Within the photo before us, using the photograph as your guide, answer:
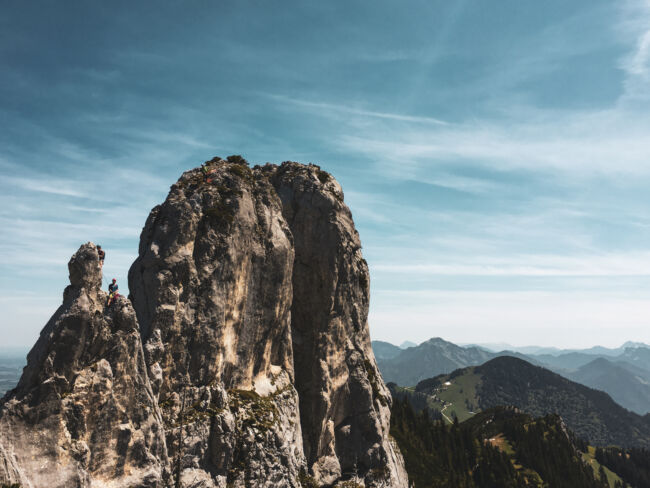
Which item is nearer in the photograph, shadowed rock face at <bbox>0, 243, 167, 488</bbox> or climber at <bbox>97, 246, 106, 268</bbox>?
shadowed rock face at <bbox>0, 243, 167, 488</bbox>

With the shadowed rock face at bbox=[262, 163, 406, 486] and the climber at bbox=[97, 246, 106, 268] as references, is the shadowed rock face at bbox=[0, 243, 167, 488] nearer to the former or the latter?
the climber at bbox=[97, 246, 106, 268]

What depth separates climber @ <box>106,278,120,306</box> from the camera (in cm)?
3016

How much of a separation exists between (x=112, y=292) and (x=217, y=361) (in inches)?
501

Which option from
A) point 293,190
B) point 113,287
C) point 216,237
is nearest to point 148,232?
point 216,237

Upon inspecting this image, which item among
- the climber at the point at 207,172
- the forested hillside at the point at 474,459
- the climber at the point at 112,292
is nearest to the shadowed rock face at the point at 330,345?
the climber at the point at 207,172

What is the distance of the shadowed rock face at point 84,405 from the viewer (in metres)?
23.0

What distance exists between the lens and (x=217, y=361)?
38844mm

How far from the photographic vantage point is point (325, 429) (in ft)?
188

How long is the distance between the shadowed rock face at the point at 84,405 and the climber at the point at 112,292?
2.47 ft

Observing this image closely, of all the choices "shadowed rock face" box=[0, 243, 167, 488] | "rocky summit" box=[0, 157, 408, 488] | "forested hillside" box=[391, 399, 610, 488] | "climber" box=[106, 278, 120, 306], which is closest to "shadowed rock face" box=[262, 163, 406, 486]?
"rocky summit" box=[0, 157, 408, 488]

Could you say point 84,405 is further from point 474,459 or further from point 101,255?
point 474,459

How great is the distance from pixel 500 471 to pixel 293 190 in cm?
13482

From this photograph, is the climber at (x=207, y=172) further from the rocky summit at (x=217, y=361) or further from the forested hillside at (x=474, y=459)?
the forested hillside at (x=474, y=459)

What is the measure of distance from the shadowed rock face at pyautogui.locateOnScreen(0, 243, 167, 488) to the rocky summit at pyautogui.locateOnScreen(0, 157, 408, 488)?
0.08 meters
